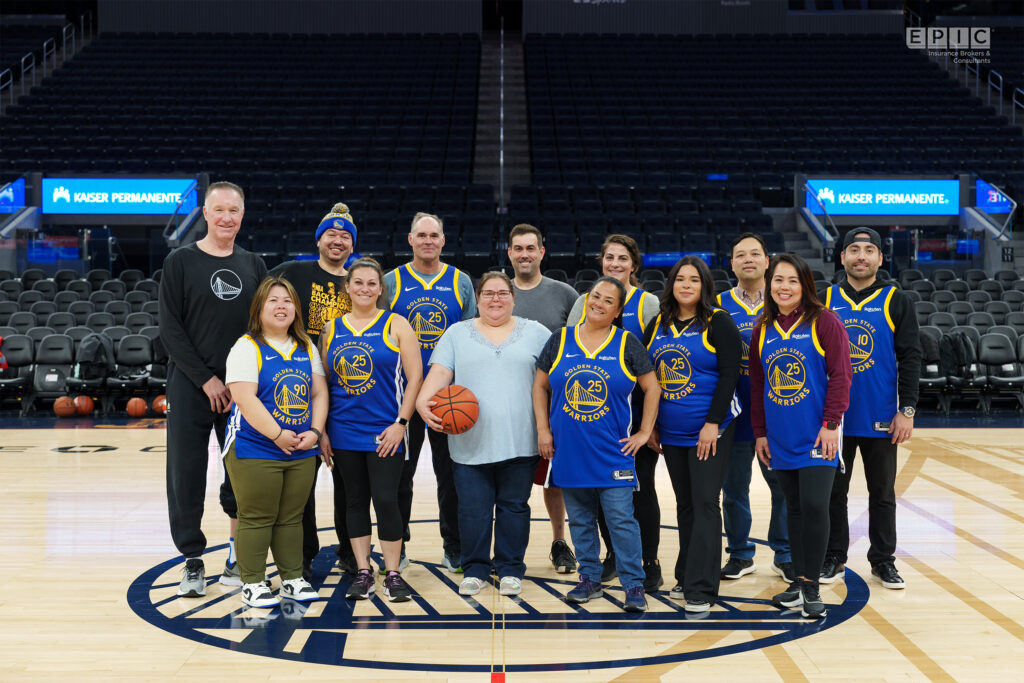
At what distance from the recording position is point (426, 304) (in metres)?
4.38

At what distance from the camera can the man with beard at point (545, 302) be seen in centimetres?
437

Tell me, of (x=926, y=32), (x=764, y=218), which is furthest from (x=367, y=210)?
(x=926, y=32)

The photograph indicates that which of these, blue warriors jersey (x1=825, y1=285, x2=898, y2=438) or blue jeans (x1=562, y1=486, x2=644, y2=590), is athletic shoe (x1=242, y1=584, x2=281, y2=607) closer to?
blue jeans (x1=562, y1=486, x2=644, y2=590)

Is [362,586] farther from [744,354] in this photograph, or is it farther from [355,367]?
[744,354]

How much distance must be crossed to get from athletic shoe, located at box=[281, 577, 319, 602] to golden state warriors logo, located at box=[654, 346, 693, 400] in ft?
5.57

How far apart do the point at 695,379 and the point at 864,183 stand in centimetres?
1132

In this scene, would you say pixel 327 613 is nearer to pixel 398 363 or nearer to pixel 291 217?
pixel 398 363

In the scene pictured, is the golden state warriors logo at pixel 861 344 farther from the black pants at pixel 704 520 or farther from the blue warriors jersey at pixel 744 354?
the black pants at pixel 704 520

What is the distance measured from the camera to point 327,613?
375cm

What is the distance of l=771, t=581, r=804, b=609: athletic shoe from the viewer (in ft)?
12.5

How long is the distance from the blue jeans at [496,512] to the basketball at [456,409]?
26 cm

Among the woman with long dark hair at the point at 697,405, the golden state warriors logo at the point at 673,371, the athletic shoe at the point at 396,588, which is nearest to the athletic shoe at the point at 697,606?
the woman with long dark hair at the point at 697,405

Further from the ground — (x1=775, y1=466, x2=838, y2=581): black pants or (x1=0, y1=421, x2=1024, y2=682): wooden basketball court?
(x1=775, y1=466, x2=838, y2=581): black pants

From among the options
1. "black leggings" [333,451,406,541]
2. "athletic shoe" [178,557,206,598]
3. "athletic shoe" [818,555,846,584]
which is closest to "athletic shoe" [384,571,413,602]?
"black leggings" [333,451,406,541]
